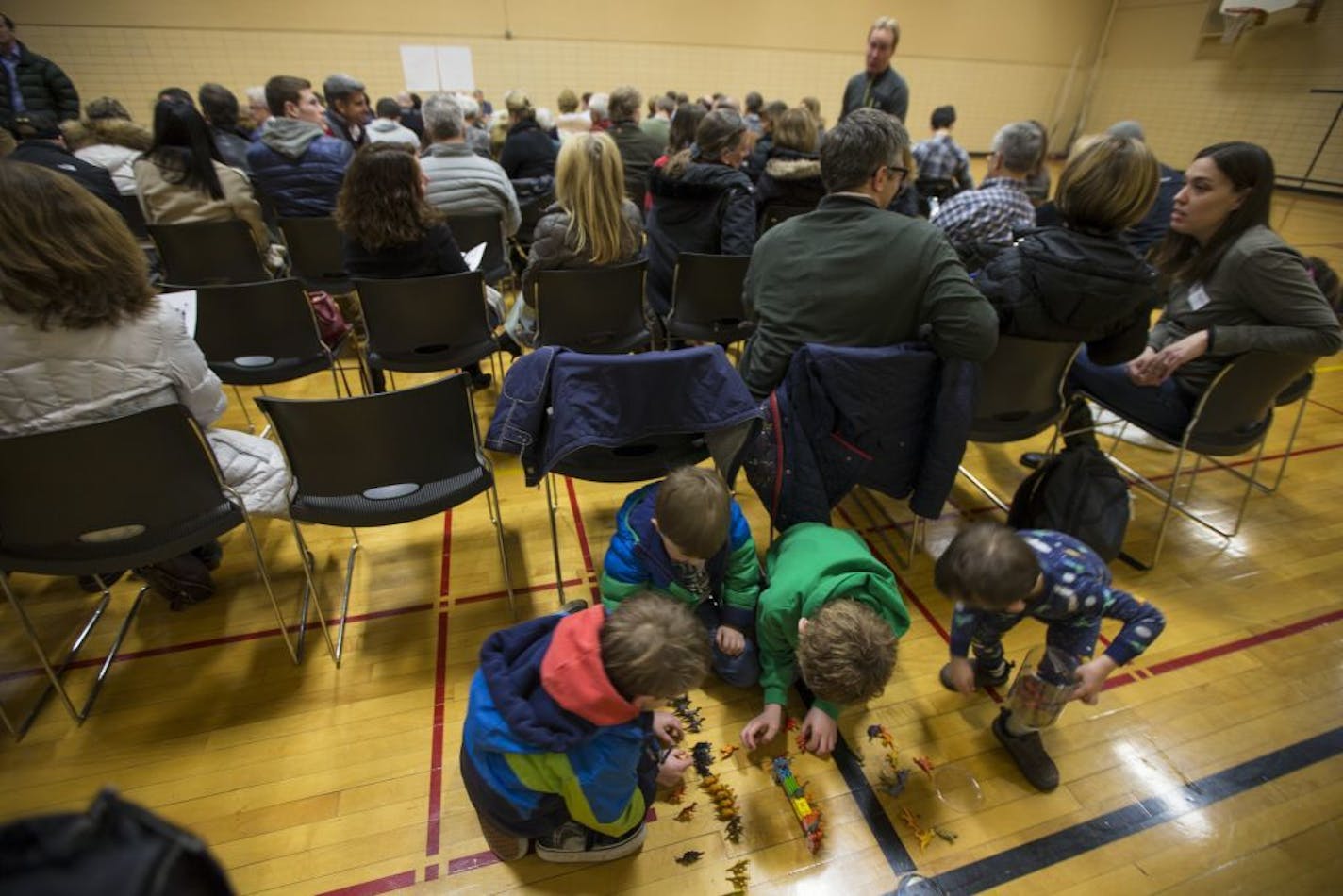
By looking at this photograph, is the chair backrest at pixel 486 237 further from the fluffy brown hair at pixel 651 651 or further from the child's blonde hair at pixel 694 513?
the fluffy brown hair at pixel 651 651

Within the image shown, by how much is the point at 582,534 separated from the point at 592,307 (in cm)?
99

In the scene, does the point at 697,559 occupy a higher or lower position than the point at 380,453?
lower

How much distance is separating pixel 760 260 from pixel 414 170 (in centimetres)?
152

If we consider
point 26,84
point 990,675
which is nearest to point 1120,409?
point 990,675

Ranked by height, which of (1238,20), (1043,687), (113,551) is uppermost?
(1238,20)

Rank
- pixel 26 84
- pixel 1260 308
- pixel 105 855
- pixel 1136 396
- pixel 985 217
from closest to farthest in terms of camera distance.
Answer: pixel 105 855 → pixel 1260 308 → pixel 1136 396 → pixel 985 217 → pixel 26 84

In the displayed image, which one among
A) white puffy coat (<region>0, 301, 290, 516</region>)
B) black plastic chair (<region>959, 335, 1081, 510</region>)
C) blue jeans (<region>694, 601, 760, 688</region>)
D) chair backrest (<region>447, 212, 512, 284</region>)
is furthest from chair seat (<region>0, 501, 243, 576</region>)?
black plastic chair (<region>959, 335, 1081, 510</region>)

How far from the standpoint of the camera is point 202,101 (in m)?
3.80

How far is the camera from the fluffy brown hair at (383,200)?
→ 2.40 meters

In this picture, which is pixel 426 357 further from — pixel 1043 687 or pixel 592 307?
pixel 1043 687

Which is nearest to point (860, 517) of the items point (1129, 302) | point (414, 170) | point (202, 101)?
point (1129, 302)

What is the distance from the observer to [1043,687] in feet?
5.01

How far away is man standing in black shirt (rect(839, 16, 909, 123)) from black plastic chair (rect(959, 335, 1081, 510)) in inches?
111

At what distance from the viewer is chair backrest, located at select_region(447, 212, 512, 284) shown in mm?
3193
